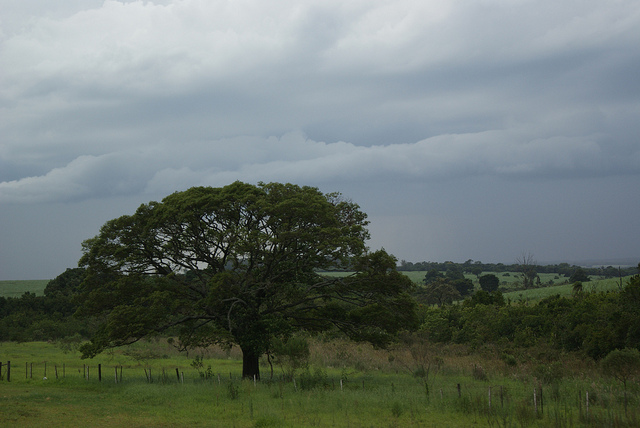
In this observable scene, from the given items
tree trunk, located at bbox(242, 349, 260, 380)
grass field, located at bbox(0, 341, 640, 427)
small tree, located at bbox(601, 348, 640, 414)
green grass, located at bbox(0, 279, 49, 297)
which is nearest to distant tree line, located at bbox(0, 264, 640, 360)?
grass field, located at bbox(0, 341, 640, 427)

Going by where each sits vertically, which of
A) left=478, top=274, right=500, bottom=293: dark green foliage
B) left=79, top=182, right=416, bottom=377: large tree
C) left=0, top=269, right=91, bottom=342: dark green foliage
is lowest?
left=478, top=274, right=500, bottom=293: dark green foliage

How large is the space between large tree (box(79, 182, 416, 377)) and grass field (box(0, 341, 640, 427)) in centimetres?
300

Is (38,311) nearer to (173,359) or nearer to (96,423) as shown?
(173,359)

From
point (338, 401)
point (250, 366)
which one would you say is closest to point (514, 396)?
point (338, 401)

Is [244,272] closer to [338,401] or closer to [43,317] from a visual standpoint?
[338,401]

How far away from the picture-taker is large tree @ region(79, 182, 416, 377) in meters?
24.3

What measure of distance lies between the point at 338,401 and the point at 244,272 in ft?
32.3

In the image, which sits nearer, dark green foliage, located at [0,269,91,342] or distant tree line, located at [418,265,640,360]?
distant tree line, located at [418,265,640,360]

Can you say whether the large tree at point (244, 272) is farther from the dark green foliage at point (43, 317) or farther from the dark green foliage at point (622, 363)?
the dark green foliage at point (43, 317)

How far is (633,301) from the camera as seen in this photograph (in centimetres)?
3162

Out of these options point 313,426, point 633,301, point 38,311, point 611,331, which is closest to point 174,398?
point 313,426

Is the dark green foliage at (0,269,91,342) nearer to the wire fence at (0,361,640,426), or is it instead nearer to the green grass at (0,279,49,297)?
the wire fence at (0,361,640,426)

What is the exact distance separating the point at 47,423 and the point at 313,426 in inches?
372

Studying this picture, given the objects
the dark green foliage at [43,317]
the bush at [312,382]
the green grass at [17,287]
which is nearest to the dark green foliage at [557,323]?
the bush at [312,382]
